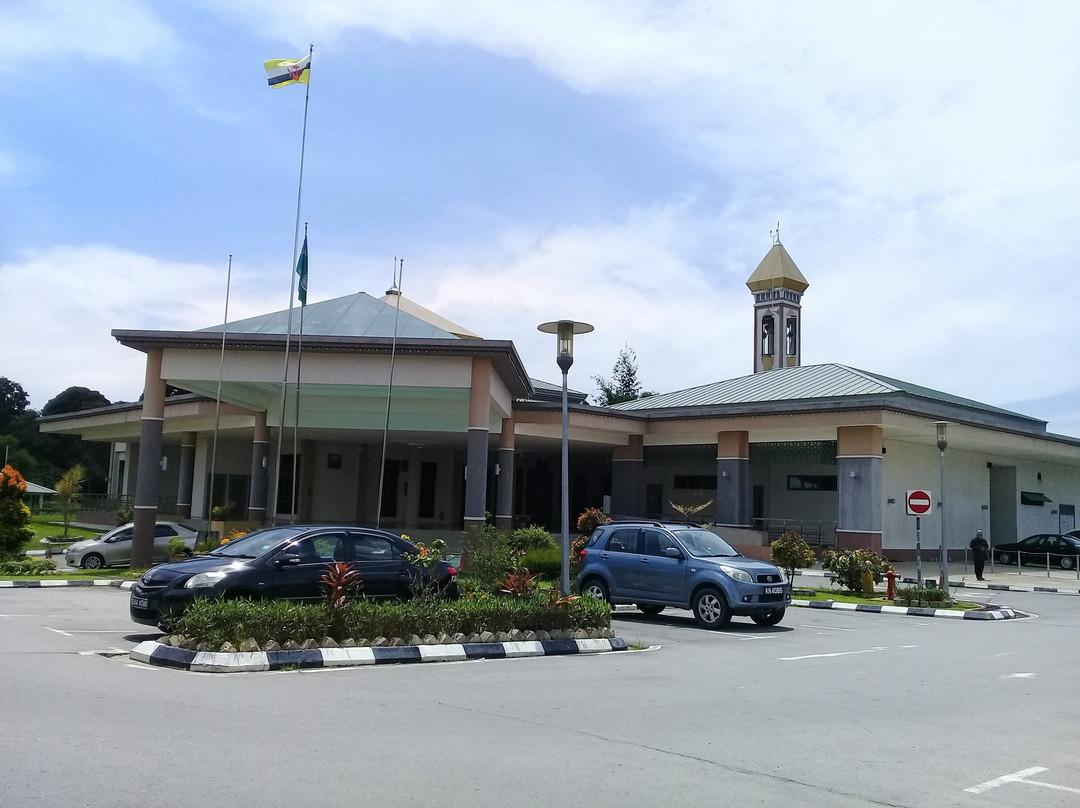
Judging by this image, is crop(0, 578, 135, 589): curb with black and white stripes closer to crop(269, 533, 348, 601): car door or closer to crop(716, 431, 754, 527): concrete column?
crop(269, 533, 348, 601): car door

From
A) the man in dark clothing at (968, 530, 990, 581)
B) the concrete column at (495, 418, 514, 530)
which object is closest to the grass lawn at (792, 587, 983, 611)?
the man in dark clothing at (968, 530, 990, 581)

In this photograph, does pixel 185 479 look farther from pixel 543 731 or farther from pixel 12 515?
pixel 543 731

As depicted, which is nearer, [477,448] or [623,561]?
[623,561]

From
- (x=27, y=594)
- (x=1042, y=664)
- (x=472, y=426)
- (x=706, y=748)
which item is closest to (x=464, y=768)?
(x=706, y=748)

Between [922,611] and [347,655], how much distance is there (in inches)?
578

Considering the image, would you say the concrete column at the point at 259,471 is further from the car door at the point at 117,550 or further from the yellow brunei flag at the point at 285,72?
the yellow brunei flag at the point at 285,72

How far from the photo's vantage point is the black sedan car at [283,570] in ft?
39.0

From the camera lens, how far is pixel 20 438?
76438 millimetres

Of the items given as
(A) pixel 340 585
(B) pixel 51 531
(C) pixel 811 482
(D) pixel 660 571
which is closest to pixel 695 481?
(C) pixel 811 482

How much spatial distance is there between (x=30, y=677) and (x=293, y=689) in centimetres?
248

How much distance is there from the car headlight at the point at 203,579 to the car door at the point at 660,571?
7871 millimetres

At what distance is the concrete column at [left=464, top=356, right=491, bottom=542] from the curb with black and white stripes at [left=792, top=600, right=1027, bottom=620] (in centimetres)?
827

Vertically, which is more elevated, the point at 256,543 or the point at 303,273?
the point at 303,273

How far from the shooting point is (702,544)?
17125mm
